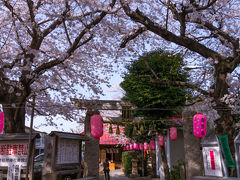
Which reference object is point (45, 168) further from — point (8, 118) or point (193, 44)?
point (193, 44)

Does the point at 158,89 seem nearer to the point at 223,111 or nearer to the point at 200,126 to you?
the point at 200,126

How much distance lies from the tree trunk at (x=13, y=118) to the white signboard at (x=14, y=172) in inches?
69.3

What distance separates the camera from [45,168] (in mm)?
9688

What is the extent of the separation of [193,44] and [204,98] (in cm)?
365

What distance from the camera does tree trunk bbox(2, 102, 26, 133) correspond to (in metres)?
10.5

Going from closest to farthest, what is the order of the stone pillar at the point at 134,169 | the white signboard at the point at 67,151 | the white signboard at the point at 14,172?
the white signboard at the point at 14,172, the white signboard at the point at 67,151, the stone pillar at the point at 134,169

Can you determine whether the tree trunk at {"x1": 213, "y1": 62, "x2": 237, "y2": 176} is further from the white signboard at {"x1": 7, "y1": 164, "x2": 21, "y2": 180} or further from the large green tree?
the white signboard at {"x1": 7, "y1": 164, "x2": 21, "y2": 180}

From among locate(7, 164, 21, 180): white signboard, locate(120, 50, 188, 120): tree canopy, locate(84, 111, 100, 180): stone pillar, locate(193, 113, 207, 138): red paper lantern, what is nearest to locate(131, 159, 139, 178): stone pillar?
locate(120, 50, 188, 120): tree canopy

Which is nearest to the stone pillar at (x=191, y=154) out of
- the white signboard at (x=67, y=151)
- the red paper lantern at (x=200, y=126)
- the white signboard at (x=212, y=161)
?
the white signboard at (x=212, y=161)

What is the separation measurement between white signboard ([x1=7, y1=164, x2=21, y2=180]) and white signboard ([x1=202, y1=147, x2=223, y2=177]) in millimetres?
8254

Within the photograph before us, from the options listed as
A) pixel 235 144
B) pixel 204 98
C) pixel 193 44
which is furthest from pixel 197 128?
pixel 193 44

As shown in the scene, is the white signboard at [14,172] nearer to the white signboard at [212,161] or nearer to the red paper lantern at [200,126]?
the red paper lantern at [200,126]

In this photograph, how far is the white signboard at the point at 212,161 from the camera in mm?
9791

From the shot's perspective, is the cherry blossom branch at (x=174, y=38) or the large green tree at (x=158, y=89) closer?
the cherry blossom branch at (x=174, y=38)
